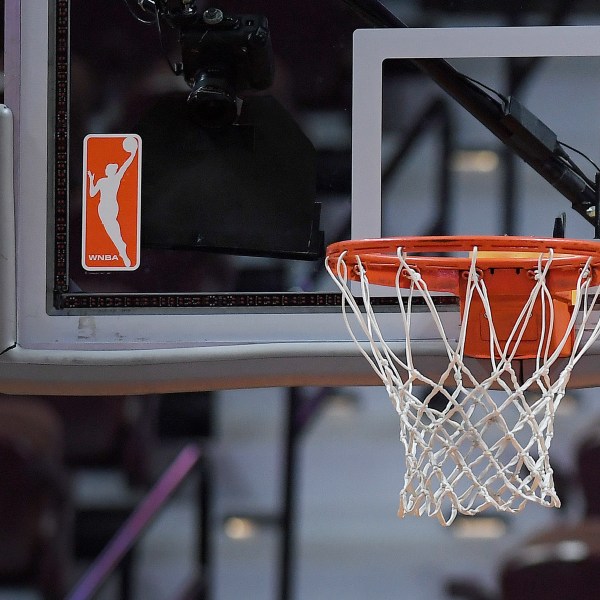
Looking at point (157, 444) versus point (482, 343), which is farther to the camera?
point (157, 444)

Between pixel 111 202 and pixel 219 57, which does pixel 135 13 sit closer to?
pixel 219 57

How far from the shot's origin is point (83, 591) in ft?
6.83

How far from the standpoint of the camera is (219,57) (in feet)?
6.38

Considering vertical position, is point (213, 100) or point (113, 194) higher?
point (213, 100)

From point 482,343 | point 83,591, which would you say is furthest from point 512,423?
point 83,591

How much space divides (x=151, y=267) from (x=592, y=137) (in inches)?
39.8

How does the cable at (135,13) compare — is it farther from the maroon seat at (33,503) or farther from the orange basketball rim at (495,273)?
the maroon seat at (33,503)

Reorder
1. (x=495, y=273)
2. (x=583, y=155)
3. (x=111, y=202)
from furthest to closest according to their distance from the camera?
(x=111, y=202), (x=583, y=155), (x=495, y=273)

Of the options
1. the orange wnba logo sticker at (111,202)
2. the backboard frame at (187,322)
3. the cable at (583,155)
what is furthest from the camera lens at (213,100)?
the cable at (583,155)

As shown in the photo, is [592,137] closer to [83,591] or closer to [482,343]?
[482,343]

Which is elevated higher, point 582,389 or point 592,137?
point 592,137

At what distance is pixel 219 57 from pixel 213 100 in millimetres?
96

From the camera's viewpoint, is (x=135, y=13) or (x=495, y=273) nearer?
(x=495, y=273)

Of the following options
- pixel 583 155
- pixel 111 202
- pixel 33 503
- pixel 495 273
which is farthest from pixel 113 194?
pixel 583 155
